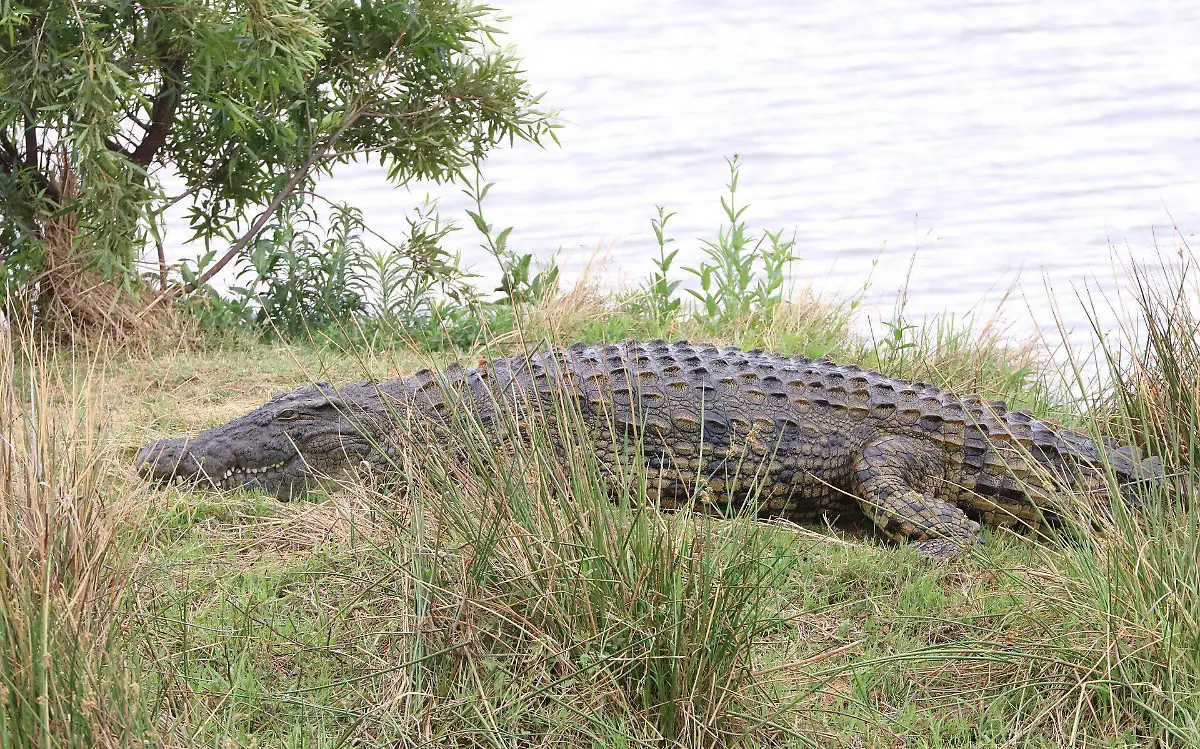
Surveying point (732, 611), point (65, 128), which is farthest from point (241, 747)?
point (65, 128)

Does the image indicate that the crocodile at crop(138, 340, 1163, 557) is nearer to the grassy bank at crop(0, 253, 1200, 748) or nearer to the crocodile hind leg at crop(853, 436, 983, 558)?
the crocodile hind leg at crop(853, 436, 983, 558)

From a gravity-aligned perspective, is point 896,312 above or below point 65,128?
below

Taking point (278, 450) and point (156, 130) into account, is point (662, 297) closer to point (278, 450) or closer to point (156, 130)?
point (156, 130)

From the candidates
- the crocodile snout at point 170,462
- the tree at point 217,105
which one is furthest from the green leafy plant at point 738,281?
the crocodile snout at point 170,462

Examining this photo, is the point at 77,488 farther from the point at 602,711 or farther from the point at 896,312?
the point at 896,312

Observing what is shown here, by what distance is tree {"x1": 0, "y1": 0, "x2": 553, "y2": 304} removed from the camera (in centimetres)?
557

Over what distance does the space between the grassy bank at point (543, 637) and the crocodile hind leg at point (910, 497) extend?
0.64 m

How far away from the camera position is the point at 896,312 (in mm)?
6480

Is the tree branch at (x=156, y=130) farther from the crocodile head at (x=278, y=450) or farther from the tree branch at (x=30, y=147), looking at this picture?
the crocodile head at (x=278, y=450)

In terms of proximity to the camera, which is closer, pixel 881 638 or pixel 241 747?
pixel 241 747

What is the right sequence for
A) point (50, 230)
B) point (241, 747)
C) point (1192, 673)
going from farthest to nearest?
point (50, 230) < point (1192, 673) < point (241, 747)

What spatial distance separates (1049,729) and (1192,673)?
1.15 feet

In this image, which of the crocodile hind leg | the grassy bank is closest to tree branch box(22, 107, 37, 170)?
the grassy bank

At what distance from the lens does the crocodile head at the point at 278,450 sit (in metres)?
4.46
